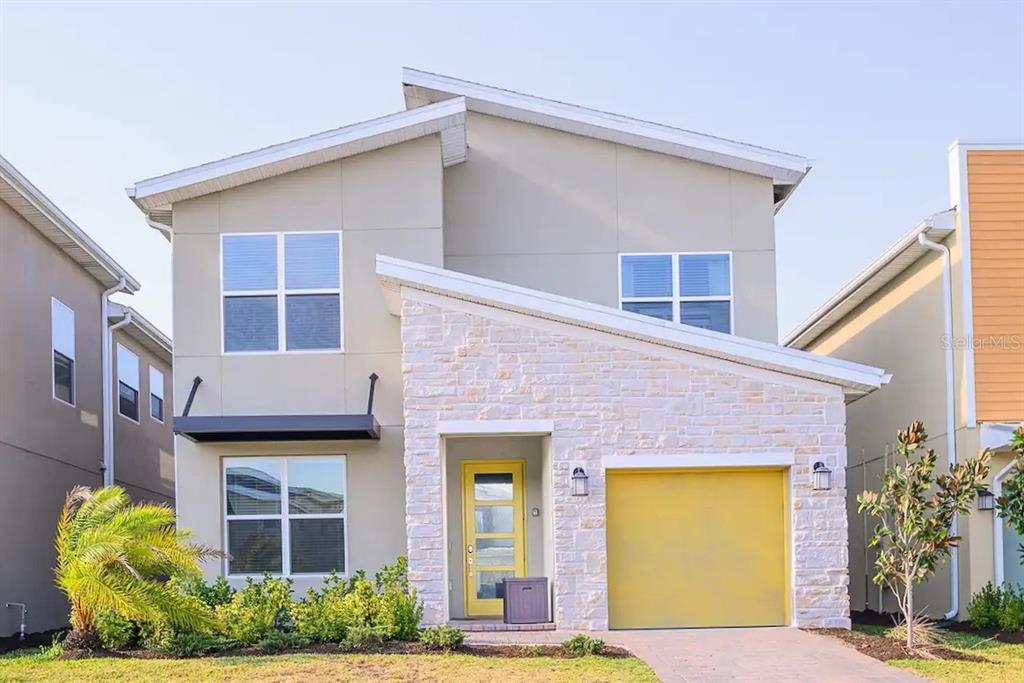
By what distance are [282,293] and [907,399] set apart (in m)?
10.1

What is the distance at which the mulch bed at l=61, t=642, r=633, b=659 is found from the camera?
13.2m

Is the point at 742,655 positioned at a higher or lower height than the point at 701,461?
lower

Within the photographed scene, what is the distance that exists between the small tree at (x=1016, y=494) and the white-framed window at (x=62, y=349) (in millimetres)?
14477

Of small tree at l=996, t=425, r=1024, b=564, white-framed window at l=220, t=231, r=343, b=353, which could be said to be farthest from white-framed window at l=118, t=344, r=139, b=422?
small tree at l=996, t=425, r=1024, b=564

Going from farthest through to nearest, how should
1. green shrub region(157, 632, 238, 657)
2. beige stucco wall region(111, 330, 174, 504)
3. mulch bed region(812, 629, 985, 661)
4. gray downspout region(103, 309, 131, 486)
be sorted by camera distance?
beige stucco wall region(111, 330, 174, 504)
gray downspout region(103, 309, 131, 486)
green shrub region(157, 632, 238, 657)
mulch bed region(812, 629, 985, 661)

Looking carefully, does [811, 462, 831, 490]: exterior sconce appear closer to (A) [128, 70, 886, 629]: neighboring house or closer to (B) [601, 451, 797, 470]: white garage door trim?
(A) [128, 70, 886, 629]: neighboring house

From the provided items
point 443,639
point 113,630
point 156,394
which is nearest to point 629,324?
point 443,639

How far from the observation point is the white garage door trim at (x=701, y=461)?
595 inches

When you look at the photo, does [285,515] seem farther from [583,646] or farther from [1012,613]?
[1012,613]

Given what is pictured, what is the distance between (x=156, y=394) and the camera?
1049 inches

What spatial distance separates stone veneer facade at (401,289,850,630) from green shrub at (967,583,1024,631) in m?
2.07

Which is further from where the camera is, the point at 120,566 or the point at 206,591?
the point at 206,591

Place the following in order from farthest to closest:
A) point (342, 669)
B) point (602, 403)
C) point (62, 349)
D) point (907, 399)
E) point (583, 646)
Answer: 1. point (62, 349)
2. point (907, 399)
3. point (602, 403)
4. point (583, 646)
5. point (342, 669)

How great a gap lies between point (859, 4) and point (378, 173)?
796 centimetres
